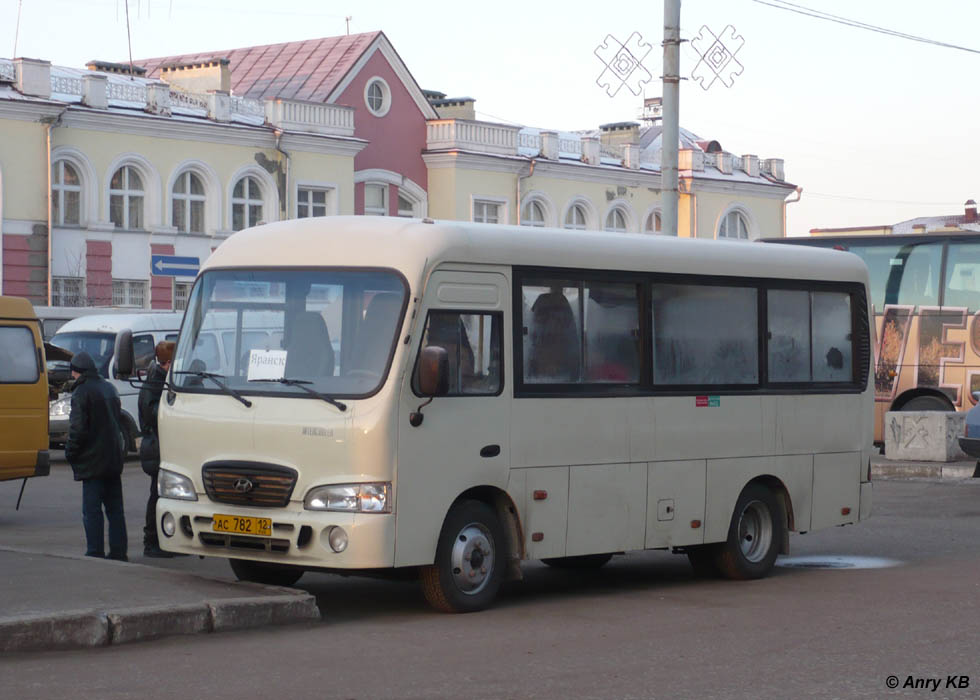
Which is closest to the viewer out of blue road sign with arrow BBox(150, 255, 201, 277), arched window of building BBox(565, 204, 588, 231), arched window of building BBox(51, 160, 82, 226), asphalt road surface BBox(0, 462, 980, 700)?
asphalt road surface BBox(0, 462, 980, 700)

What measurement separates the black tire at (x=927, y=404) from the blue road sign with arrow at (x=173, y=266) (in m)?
11.8

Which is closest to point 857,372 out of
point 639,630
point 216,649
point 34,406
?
point 639,630

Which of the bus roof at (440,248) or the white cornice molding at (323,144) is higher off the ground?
the white cornice molding at (323,144)

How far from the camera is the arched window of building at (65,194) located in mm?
42062

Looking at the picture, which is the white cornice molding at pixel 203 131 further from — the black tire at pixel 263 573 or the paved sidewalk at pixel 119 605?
the paved sidewalk at pixel 119 605

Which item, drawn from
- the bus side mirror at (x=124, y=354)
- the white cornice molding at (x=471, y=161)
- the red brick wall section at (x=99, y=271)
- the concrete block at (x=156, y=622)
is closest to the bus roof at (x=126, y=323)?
the bus side mirror at (x=124, y=354)

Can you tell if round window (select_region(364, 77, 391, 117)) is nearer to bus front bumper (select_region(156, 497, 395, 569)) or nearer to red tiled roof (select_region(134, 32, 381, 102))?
red tiled roof (select_region(134, 32, 381, 102))

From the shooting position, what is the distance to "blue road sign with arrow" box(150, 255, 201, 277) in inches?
1062

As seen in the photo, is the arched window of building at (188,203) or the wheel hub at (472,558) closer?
the wheel hub at (472,558)

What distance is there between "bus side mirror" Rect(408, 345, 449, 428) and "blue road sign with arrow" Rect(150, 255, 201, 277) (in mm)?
17397

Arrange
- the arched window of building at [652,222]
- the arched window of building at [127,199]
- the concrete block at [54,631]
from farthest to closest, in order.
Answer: the arched window of building at [652,222] → the arched window of building at [127,199] → the concrete block at [54,631]

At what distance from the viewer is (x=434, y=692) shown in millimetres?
7824

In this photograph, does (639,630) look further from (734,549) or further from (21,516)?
(21,516)

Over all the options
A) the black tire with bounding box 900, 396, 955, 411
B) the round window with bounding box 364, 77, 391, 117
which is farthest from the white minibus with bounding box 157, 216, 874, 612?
the round window with bounding box 364, 77, 391, 117
